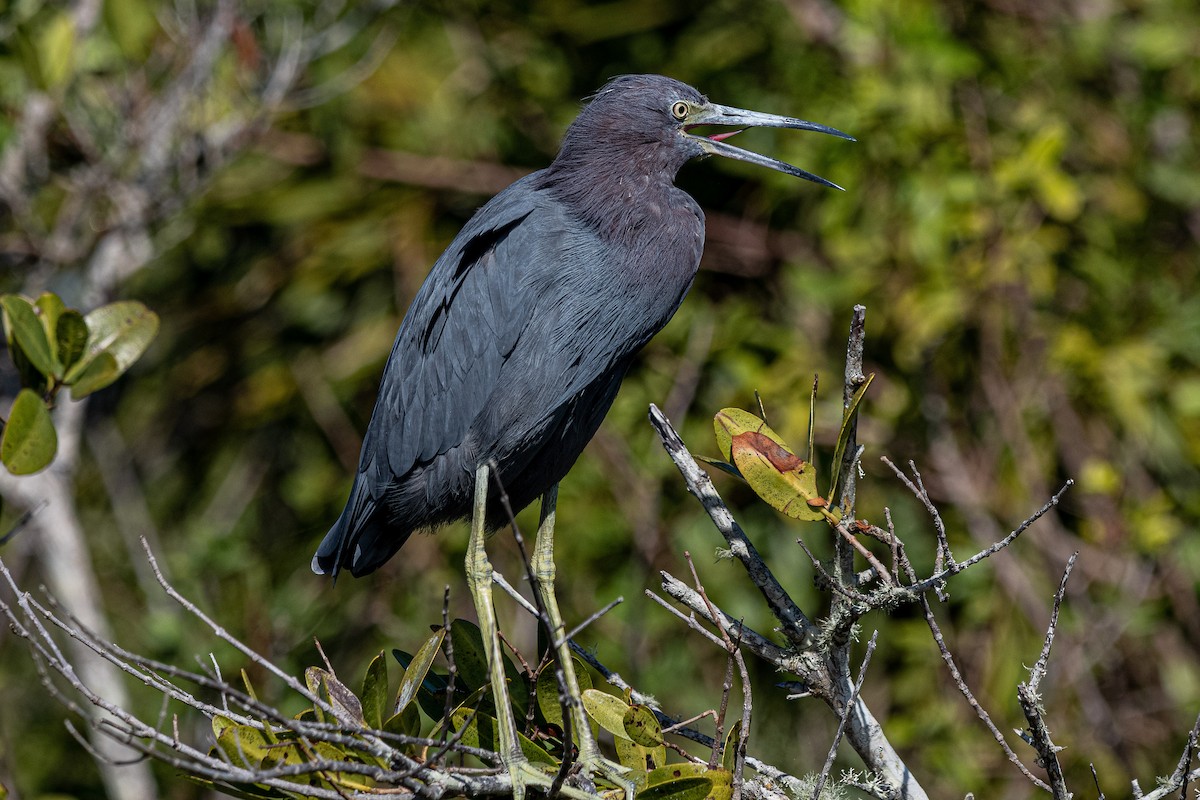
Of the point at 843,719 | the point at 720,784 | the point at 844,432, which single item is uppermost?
the point at 844,432

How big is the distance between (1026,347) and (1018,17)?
4.36ft

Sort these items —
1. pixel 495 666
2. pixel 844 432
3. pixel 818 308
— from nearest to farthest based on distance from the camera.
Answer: pixel 844 432, pixel 495 666, pixel 818 308

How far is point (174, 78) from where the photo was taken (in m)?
4.61

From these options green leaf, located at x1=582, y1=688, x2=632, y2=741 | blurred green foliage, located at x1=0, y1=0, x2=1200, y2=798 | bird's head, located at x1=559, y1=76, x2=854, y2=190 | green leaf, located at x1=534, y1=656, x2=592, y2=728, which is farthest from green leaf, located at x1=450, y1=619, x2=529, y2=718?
blurred green foliage, located at x1=0, y1=0, x2=1200, y2=798

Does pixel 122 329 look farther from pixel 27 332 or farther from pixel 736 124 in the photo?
pixel 736 124

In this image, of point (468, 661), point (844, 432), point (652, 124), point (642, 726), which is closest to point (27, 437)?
point (468, 661)

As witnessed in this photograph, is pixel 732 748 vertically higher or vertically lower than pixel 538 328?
lower

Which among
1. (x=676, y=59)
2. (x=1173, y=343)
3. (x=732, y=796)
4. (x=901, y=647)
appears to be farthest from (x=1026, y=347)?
(x=732, y=796)

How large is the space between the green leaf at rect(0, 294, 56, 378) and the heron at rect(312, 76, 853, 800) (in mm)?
859

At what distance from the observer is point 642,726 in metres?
2.37

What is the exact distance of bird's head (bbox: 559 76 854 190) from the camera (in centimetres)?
315

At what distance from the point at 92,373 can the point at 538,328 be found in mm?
944

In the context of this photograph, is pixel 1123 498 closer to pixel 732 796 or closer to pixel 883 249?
pixel 883 249

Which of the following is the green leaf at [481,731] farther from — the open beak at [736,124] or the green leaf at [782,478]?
the open beak at [736,124]
